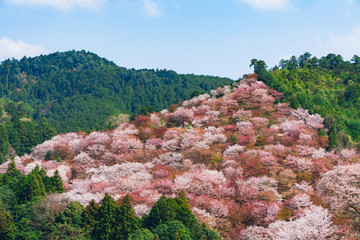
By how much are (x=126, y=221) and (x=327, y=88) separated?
6463 cm

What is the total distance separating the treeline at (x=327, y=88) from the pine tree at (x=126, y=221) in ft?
95.3

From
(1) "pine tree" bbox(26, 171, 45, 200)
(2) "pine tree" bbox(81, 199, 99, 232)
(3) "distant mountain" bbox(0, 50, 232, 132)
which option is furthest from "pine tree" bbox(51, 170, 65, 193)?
(3) "distant mountain" bbox(0, 50, 232, 132)

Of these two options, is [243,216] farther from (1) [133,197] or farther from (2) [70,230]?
(2) [70,230]

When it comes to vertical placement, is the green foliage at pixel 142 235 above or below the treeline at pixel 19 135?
below

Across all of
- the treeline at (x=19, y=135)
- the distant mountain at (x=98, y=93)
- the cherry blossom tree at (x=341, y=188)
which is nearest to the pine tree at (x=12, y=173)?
the cherry blossom tree at (x=341, y=188)

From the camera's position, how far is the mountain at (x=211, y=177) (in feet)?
105

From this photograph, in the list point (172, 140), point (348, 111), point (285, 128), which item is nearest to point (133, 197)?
point (172, 140)

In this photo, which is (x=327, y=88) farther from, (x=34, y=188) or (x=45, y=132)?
(x=45, y=132)

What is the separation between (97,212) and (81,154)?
21.4 metres

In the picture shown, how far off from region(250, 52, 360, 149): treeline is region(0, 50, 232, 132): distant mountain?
56491mm

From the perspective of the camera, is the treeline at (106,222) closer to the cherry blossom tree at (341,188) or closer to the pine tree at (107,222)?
the pine tree at (107,222)

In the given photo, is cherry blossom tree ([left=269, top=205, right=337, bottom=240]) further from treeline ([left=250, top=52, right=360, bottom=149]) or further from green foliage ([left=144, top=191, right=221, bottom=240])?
treeline ([left=250, top=52, right=360, bottom=149])

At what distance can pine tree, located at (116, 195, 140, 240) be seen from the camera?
31578mm

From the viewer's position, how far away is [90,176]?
4888 centimetres
